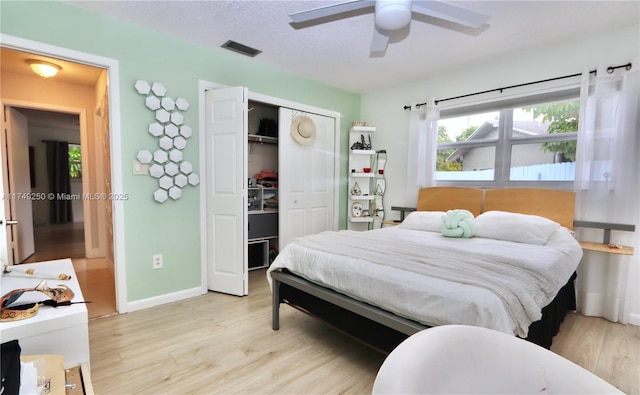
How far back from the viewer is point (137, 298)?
2.64 meters

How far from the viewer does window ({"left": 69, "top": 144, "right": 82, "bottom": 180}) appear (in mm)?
5336

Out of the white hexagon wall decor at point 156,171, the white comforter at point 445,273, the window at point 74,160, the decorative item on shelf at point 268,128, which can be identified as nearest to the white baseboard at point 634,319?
the white comforter at point 445,273

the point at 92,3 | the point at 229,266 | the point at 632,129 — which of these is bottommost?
the point at 229,266

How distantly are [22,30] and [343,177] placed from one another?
135 inches

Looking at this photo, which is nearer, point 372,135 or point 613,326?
point 613,326

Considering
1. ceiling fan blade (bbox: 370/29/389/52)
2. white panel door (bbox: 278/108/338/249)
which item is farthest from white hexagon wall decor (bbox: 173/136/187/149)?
ceiling fan blade (bbox: 370/29/389/52)

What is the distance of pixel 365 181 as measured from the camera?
13.8 ft

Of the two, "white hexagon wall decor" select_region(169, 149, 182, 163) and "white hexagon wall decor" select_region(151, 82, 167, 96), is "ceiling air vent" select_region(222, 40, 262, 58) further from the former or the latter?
"white hexagon wall decor" select_region(169, 149, 182, 163)

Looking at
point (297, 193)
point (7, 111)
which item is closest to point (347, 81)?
point (297, 193)

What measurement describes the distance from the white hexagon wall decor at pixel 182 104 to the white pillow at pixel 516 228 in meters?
2.93

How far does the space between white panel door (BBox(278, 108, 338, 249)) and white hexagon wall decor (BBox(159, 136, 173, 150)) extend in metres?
1.20

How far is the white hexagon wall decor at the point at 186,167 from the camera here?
2799 millimetres

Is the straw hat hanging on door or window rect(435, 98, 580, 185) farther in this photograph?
the straw hat hanging on door

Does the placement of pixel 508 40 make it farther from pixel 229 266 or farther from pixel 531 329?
pixel 229 266
